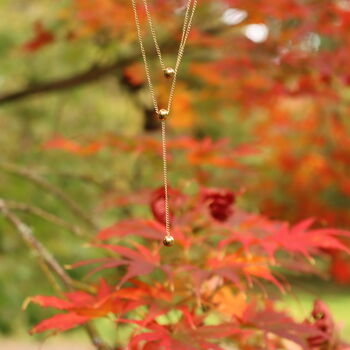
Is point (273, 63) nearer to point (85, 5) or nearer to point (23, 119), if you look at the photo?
point (85, 5)

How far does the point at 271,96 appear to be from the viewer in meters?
2.41

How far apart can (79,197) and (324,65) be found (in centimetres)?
148

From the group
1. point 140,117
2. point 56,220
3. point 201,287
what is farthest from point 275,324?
point 140,117

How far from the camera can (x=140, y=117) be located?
4.44 m

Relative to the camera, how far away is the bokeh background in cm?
198

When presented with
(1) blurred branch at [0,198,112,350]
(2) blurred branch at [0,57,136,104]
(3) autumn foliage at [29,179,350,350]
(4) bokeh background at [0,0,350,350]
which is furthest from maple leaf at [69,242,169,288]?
(2) blurred branch at [0,57,136,104]

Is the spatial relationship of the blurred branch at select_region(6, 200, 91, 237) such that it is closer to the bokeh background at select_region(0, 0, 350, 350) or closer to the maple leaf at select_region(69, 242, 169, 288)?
the bokeh background at select_region(0, 0, 350, 350)

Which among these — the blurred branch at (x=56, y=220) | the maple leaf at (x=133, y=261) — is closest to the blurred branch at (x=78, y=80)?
the blurred branch at (x=56, y=220)

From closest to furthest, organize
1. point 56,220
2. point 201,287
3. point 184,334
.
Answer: point 184,334 < point 201,287 < point 56,220

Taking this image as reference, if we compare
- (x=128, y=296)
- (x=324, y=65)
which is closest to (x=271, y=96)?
(x=324, y=65)

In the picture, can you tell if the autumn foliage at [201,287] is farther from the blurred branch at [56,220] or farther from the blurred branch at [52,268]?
the blurred branch at [56,220]

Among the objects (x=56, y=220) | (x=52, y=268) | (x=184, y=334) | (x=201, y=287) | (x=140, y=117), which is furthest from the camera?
(x=140, y=117)

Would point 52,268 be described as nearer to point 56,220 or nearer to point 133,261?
point 56,220

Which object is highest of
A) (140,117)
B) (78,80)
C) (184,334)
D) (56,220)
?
(140,117)
